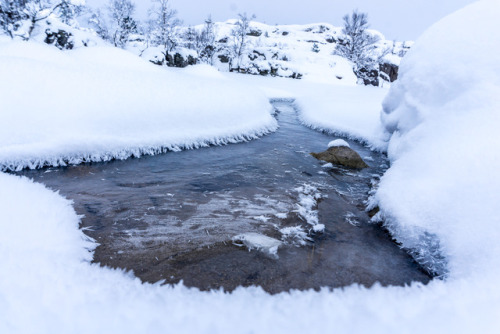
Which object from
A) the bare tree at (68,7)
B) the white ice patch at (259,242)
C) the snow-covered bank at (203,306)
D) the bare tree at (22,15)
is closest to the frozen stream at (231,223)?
the white ice patch at (259,242)

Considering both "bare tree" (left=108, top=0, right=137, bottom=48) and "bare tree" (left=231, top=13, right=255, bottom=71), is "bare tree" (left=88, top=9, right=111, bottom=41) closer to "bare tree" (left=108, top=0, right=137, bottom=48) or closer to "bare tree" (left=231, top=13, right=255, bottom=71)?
"bare tree" (left=108, top=0, right=137, bottom=48)

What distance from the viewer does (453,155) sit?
8.86 feet

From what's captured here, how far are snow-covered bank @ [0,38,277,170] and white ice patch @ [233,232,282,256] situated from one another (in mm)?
3038

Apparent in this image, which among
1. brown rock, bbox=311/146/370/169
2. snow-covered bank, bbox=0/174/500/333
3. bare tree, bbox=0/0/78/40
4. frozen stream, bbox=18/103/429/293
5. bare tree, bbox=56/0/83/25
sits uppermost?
bare tree, bbox=56/0/83/25

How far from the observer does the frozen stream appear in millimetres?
2094

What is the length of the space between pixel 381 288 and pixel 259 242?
1.17 metres

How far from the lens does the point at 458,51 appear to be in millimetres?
3947

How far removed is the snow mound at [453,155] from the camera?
2.04 m

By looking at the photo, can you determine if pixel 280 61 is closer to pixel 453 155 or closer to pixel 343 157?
pixel 343 157

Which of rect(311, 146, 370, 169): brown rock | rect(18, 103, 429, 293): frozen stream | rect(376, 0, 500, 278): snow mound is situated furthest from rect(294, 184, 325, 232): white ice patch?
rect(311, 146, 370, 169): brown rock

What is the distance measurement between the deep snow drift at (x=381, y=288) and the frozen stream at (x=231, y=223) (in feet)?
1.05

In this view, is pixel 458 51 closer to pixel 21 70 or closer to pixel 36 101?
pixel 36 101

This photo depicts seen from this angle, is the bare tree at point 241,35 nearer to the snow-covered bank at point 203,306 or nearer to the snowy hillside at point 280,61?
the snowy hillside at point 280,61

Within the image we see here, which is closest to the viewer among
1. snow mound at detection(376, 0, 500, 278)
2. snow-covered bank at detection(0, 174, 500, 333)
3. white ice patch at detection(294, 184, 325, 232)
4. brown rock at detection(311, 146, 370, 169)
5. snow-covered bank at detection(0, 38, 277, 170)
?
snow-covered bank at detection(0, 174, 500, 333)
